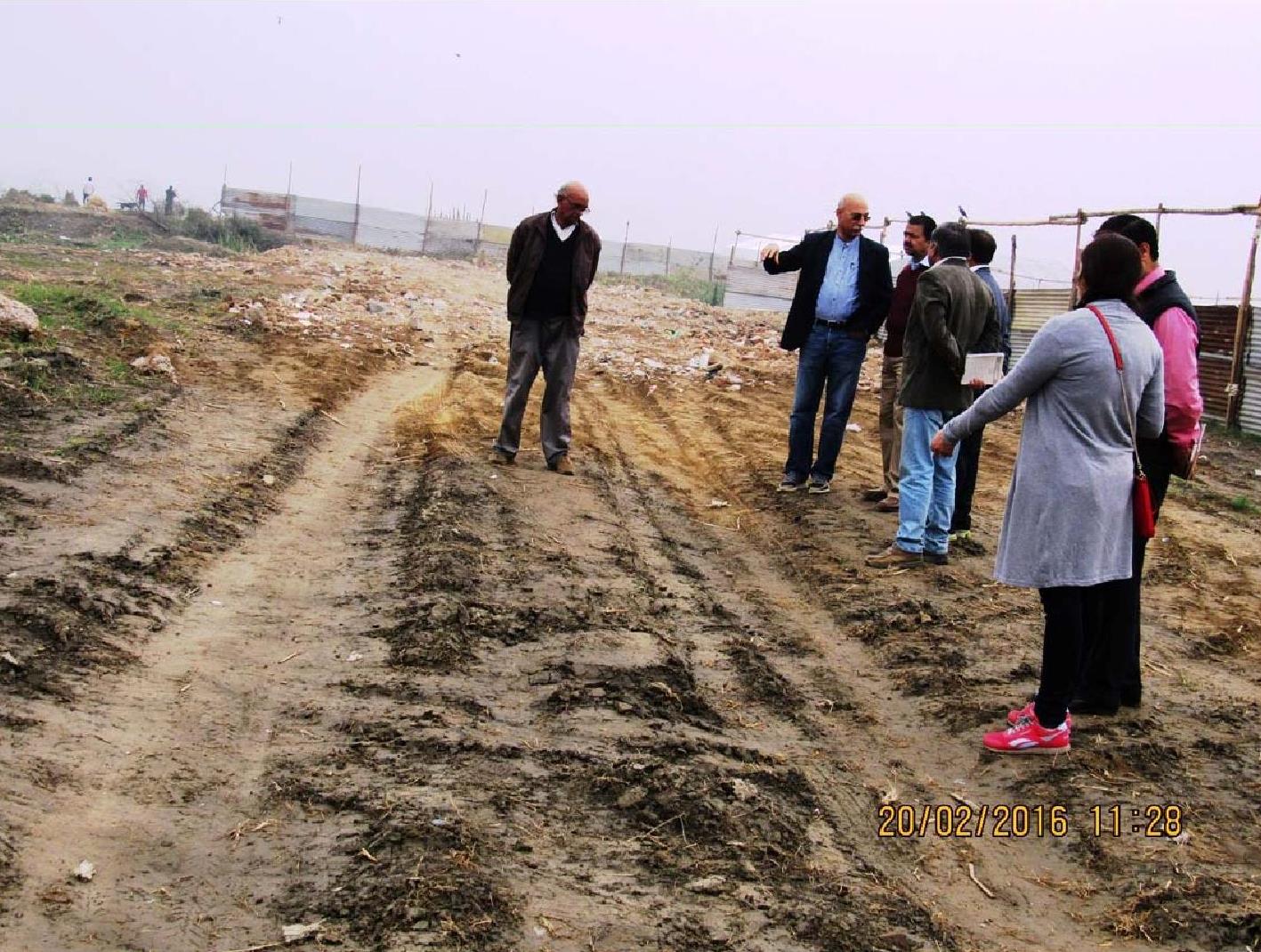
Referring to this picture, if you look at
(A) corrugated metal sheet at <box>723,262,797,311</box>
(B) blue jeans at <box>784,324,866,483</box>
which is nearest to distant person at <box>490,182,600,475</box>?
(B) blue jeans at <box>784,324,866,483</box>

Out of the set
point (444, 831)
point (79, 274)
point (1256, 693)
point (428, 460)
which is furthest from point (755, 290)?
point (444, 831)

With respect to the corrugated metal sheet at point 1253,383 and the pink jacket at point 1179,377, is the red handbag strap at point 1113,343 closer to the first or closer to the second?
the pink jacket at point 1179,377

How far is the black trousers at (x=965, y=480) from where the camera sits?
278 inches

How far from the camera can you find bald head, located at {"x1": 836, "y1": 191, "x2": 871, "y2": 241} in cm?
735

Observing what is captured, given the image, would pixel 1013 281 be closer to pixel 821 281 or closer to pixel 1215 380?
pixel 1215 380

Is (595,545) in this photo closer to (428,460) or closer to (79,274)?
(428,460)

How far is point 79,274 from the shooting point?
17453mm

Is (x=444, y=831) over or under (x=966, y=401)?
under

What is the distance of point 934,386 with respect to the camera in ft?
21.0

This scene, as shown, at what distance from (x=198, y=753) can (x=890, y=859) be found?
2.14m

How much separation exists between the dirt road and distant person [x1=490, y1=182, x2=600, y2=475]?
0.75 metres

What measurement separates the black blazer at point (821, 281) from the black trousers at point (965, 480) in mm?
1004

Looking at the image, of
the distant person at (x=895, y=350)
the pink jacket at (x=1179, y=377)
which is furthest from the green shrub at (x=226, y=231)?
the pink jacket at (x=1179, y=377)

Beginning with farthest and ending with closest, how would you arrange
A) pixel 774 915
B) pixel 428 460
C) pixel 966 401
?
pixel 428 460 < pixel 966 401 < pixel 774 915
